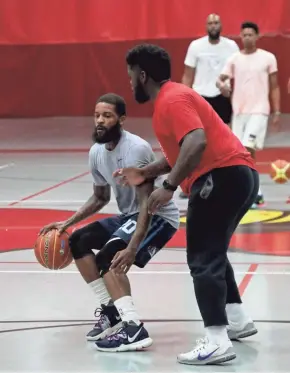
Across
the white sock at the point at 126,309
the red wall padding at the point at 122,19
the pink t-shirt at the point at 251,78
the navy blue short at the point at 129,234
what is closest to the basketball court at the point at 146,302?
the white sock at the point at 126,309

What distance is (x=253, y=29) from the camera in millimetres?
10648

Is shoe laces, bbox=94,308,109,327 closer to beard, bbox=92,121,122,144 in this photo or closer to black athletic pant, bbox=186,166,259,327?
black athletic pant, bbox=186,166,259,327

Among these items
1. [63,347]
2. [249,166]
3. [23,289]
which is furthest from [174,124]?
[23,289]

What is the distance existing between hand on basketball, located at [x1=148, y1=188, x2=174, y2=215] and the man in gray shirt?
1.03ft

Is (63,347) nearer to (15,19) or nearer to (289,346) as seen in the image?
(289,346)

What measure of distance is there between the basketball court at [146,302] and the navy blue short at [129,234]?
0.57m

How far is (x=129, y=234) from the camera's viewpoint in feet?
18.4

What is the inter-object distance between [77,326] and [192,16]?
12550mm

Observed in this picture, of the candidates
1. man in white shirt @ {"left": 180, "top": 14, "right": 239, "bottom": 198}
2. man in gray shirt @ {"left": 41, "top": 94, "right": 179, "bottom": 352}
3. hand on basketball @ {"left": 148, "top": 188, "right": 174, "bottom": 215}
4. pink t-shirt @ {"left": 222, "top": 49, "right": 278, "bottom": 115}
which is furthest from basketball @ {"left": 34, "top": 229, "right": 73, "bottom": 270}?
man in white shirt @ {"left": 180, "top": 14, "right": 239, "bottom": 198}

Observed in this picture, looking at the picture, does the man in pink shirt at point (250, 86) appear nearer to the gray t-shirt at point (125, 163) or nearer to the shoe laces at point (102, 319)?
the gray t-shirt at point (125, 163)

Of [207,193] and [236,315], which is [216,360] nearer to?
[236,315]

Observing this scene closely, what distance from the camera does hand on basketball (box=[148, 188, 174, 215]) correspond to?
199 inches

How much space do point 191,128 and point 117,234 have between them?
3.42 feet

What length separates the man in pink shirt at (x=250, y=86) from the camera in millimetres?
10734
